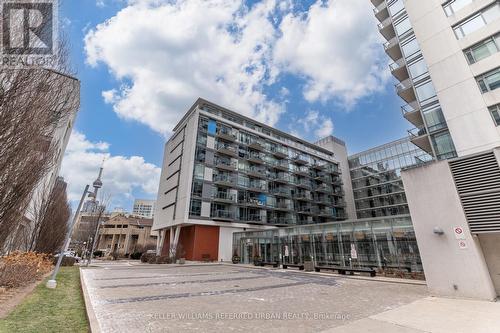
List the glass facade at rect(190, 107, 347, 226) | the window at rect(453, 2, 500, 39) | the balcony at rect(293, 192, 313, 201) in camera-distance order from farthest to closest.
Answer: the balcony at rect(293, 192, 313, 201) < the glass facade at rect(190, 107, 347, 226) < the window at rect(453, 2, 500, 39)

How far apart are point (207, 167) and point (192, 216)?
8.38 meters

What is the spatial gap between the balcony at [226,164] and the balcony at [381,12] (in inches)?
1139

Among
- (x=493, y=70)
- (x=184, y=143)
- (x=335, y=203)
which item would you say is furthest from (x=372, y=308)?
(x=335, y=203)

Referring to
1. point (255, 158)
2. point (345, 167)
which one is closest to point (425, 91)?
point (255, 158)

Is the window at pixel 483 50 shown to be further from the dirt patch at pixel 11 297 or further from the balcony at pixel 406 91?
the dirt patch at pixel 11 297

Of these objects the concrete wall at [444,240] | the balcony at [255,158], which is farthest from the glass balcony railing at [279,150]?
the concrete wall at [444,240]

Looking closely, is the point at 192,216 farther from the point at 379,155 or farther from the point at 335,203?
the point at 379,155

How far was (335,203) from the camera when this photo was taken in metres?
58.4

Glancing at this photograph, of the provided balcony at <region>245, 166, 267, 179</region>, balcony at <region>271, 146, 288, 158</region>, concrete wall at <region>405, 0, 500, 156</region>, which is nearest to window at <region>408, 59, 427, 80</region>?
concrete wall at <region>405, 0, 500, 156</region>

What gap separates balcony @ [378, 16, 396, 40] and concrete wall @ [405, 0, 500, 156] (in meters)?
5.42

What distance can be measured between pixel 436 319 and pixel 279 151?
149 feet

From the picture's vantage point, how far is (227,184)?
40219 millimetres

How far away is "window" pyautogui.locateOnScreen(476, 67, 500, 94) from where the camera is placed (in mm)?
16797

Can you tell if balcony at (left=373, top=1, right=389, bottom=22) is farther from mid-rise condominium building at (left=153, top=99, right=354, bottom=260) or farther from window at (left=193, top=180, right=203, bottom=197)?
window at (left=193, top=180, right=203, bottom=197)
